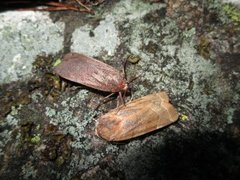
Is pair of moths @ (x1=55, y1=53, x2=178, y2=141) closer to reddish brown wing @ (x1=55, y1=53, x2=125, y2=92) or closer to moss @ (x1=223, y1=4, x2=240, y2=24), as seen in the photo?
reddish brown wing @ (x1=55, y1=53, x2=125, y2=92)

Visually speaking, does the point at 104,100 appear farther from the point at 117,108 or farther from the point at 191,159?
the point at 191,159

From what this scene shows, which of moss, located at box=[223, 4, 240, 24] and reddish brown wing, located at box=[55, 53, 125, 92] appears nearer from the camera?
reddish brown wing, located at box=[55, 53, 125, 92]

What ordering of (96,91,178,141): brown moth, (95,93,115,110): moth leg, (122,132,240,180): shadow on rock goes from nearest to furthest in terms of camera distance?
(122,132,240,180): shadow on rock < (96,91,178,141): brown moth < (95,93,115,110): moth leg

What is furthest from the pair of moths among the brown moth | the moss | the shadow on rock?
the moss

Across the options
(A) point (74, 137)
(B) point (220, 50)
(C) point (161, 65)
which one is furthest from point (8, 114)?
(B) point (220, 50)

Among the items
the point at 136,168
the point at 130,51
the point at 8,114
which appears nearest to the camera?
the point at 136,168

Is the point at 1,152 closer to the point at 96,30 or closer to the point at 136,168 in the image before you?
the point at 136,168

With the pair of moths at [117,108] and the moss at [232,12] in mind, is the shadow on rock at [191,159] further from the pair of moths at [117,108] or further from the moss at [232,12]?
the moss at [232,12]

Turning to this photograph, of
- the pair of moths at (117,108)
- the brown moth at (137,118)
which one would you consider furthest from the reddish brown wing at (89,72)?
the brown moth at (137,118)
